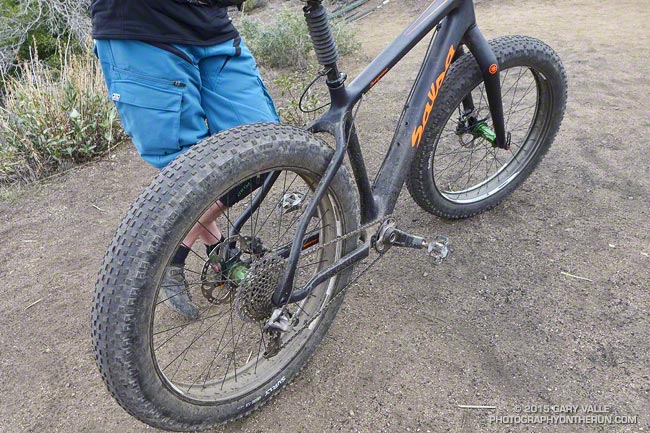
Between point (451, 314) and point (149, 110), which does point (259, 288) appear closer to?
point (149, 110)

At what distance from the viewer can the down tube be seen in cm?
226

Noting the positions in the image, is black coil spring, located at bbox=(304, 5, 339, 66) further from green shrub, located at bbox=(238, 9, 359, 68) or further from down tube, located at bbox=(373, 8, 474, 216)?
green shrub, located at bbox=(238, 9, 359, 68)

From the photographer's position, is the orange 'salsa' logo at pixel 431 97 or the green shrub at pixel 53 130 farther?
the green shrub at pixel 53 130

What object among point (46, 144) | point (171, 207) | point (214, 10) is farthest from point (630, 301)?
point (46, 144)

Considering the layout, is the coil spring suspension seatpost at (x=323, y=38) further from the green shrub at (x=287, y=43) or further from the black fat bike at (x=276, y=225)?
the green shrub at (x=287, y=43)

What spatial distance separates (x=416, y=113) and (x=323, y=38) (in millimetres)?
580

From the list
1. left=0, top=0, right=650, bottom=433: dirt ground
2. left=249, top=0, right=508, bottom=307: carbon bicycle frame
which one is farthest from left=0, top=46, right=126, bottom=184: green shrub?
left=249, top=0, right=508, bottom=307: carbon bicycle frame

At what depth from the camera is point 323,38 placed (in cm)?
196

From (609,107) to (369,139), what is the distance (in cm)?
203

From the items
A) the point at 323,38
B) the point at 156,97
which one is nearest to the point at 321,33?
the point at 323,38

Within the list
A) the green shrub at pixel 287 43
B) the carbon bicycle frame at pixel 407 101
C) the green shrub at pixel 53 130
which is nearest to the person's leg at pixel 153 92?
the carbon bicycle frame at pixel 407 101

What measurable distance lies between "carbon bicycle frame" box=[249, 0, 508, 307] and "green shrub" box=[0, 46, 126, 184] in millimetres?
2768

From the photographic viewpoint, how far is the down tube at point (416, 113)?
2.26 metres

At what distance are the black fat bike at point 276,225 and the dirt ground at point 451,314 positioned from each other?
24cm
